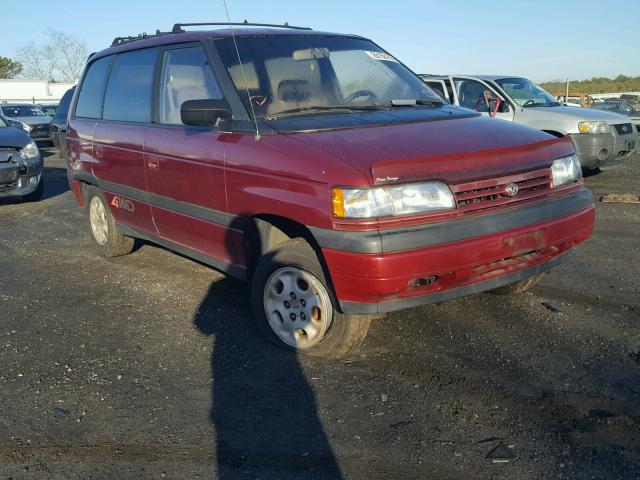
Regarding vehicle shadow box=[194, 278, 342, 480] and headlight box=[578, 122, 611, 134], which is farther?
headlight box=[578, 122, 611, 134]

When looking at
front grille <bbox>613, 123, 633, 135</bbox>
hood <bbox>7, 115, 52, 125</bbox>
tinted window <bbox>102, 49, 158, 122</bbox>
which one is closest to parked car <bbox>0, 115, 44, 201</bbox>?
tinted window <bbox>102, 49, 158, 122</bbox>

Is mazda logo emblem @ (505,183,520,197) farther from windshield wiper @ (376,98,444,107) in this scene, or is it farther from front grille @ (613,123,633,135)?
front grille @ (613,123,633,135)

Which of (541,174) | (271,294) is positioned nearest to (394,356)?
(271,294)

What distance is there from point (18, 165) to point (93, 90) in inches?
162

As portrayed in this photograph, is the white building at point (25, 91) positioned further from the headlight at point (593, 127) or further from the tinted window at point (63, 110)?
the headlight at point (593, 127)

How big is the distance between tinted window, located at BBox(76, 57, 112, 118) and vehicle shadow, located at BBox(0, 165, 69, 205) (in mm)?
4592

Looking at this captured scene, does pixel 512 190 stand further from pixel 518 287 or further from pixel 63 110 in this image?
pixel 63 110

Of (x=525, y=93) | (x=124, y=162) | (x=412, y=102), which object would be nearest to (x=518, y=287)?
(x=412, y=102)

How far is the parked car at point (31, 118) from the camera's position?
22391 mm

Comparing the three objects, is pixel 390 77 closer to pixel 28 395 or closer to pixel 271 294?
pixel 271 294

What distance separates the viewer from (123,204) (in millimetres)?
5438

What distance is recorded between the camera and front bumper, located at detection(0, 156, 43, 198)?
9.38 meters

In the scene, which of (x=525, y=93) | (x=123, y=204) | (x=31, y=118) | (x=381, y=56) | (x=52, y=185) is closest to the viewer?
(x=381, y=56)

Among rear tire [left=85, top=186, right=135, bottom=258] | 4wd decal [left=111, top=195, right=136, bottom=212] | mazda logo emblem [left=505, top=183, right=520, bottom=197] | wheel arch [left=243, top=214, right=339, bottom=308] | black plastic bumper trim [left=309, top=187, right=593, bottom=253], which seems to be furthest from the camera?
rear tire [left=85, top=186, right=135, bottom=258]
